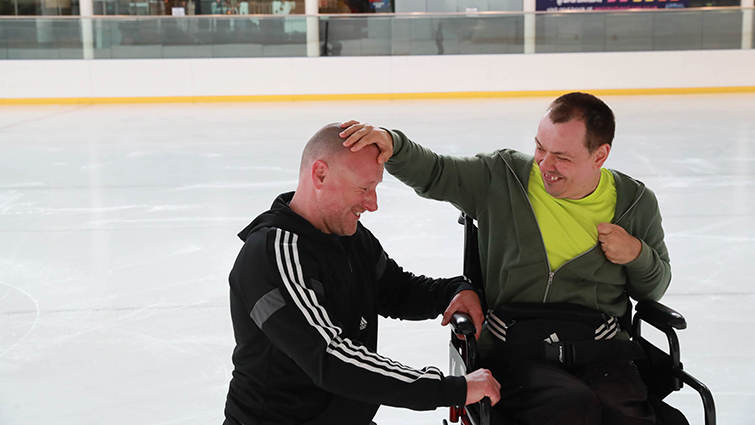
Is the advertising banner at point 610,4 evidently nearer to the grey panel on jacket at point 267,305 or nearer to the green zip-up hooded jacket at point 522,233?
the green zip-up hooded jacket at point 522,233

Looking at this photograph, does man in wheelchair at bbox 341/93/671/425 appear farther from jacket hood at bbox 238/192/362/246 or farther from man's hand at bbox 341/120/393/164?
jacket hood at bbox 238/192/362/246

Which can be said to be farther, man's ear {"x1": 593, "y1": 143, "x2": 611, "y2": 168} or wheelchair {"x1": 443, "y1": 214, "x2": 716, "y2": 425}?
man's ear {"x1": 593, "y1": 143, "x2": 611, "y2": 168}

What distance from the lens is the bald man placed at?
1499 mm

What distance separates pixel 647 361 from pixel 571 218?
1.26ft

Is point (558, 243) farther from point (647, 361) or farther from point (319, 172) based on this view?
point (319, 172)

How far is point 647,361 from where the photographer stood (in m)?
1.92

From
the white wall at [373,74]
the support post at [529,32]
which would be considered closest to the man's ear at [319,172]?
the white wall at [373,74]

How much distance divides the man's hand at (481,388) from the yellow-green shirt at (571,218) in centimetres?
45

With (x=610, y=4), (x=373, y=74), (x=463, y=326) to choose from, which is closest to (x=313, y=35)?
(x=373, y=74)

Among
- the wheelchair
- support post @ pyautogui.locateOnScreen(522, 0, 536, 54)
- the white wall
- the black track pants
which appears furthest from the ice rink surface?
support post @ pyautogui.locateOnScreen(522, 0, 536, 54)

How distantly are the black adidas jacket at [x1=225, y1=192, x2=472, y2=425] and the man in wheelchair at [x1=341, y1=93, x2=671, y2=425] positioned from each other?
1.05 ft

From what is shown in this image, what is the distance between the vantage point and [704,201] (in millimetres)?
5520

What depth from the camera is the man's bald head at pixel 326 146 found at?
5.31 feet

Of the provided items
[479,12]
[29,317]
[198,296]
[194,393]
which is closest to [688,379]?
[194,393]
